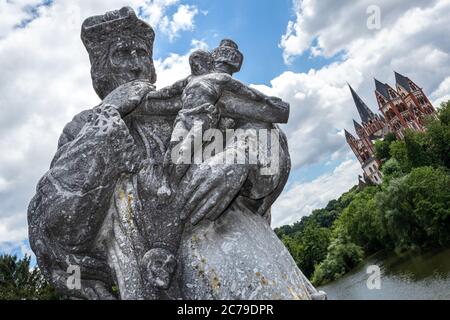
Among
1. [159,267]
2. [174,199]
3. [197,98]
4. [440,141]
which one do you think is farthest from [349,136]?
[159,267]

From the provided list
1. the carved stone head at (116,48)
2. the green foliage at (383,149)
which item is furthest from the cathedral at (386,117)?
the carved stone head at (116,48)

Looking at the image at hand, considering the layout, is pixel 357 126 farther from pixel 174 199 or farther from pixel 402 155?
pixel 174 199

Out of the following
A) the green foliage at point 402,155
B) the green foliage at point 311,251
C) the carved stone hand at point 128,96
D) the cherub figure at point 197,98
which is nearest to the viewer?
the cherub figure at point 197,98

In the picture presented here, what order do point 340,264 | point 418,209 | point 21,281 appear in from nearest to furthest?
point 21,281 → point 418,209 → point 340,264

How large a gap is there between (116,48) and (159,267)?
8.65 feet

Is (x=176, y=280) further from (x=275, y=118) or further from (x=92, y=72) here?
(x=92, y=72)

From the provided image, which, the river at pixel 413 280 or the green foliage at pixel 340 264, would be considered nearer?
the river at pixel 413 280

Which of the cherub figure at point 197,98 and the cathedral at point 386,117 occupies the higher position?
the cathedral at point 386,117

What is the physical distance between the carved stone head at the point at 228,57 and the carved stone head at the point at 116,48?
1.02 metres

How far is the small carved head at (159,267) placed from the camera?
3.49 m

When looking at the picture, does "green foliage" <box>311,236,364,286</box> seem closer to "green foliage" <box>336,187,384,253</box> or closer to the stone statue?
"green foliage" <box>336,187,384,253</box>

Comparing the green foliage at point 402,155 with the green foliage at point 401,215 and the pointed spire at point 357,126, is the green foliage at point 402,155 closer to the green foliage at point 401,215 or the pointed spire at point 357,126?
the green foliage at point 401,215

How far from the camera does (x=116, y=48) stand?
4.94 metres
